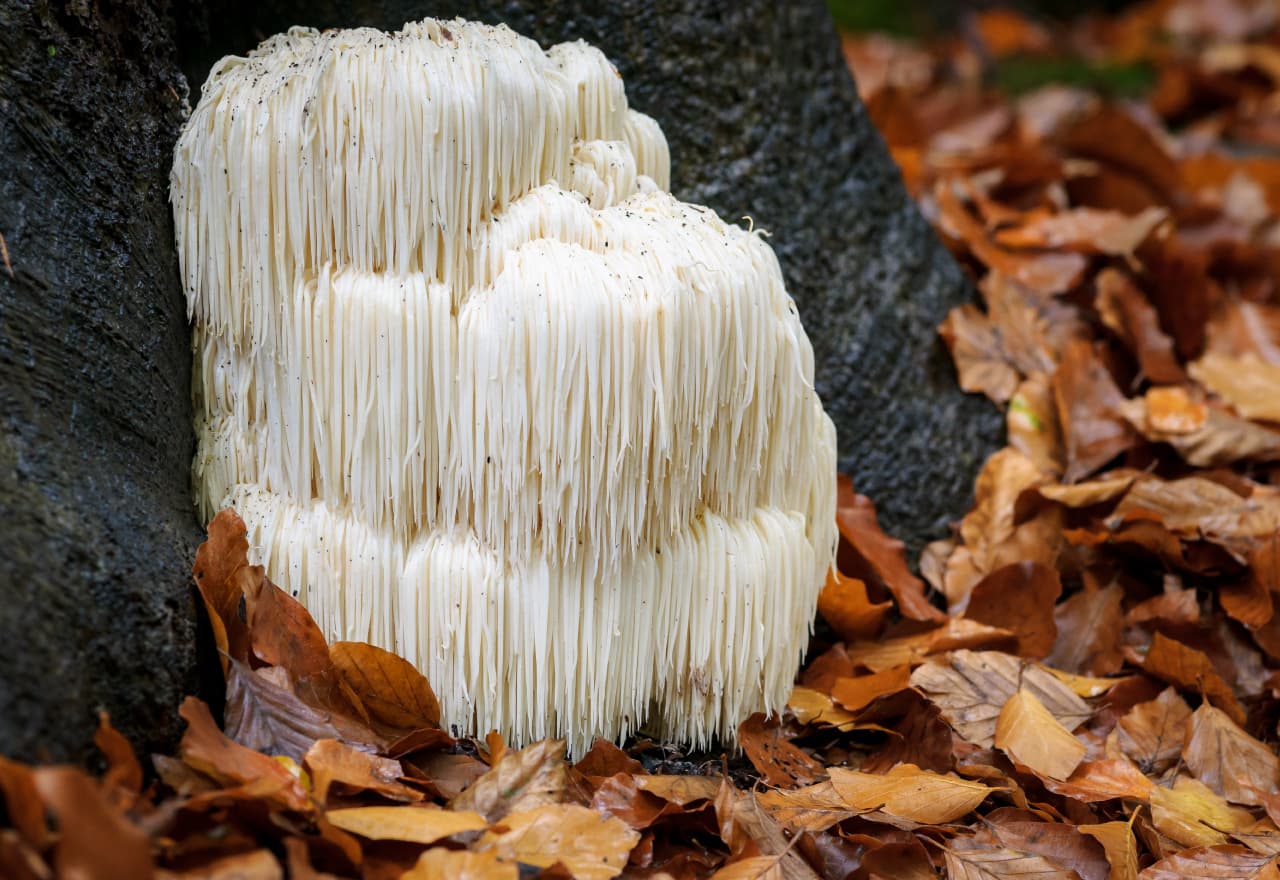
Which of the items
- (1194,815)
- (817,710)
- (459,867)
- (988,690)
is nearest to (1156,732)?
(1194,815)

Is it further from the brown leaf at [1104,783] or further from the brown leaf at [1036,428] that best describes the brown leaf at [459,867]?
the brown leaf at [1036,428]

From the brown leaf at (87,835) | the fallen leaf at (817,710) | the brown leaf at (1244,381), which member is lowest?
the fallen leaf at (817,710)

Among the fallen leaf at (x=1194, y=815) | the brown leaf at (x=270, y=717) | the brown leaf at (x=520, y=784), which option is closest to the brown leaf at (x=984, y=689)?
the fallen leaf at (x=1194, y=815)

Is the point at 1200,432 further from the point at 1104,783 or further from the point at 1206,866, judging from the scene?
the point at 1206,866

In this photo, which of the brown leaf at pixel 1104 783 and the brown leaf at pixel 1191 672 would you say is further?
the brown leaf at pixel 1191 672

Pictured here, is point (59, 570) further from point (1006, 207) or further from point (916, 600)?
point (1006, 207)

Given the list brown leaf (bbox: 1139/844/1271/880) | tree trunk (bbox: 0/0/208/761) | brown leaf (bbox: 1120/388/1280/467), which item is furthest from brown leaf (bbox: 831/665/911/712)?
tree trunk (bbox: 0/0/208/761)

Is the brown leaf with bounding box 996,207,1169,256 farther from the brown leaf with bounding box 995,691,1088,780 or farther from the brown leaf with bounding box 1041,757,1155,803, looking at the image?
→ the brown leaf with bounding box 1041,757,1155,803
